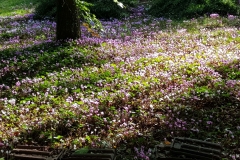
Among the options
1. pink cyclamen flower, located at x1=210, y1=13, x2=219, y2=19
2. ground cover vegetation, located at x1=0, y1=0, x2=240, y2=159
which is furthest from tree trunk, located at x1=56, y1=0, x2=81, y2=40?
pink cyclamen flower, located at x1=210, y1=13, x2=219, y2=19

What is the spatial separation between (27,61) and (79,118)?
4969 millimetres

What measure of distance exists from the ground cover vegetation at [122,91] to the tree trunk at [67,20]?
2.23 ft

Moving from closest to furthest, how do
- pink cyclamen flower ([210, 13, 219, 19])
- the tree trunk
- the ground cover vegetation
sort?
the ground cover vegetation, the tree trunk, pink cyclamen flower ([210, 13, 219, 19])

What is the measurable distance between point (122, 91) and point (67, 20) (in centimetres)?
625

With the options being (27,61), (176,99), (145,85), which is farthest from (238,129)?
(27,61)

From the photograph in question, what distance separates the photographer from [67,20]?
12945 millimetres

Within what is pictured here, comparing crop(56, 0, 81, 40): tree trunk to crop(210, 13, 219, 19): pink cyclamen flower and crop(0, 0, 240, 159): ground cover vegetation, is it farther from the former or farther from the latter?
crop(210, 13, 219, 19): pink cyclamen flower

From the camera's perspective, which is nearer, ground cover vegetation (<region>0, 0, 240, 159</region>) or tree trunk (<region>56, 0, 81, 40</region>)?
ground cover vegetation (<region>0, 0, 240, 159</region>)

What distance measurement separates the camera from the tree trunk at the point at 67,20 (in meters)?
12.7

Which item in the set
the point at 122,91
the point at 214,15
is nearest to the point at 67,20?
the point at 122,91

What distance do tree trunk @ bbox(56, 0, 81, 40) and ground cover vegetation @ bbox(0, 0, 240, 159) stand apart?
0.68 m

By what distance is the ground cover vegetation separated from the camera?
251 inches

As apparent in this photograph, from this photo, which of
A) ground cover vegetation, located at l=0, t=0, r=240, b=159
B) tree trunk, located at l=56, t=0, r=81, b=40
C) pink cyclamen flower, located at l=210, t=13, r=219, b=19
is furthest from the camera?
pink cyclamen flower, located at l=210, t=13, r=219, b=19

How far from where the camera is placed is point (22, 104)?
302 inches
